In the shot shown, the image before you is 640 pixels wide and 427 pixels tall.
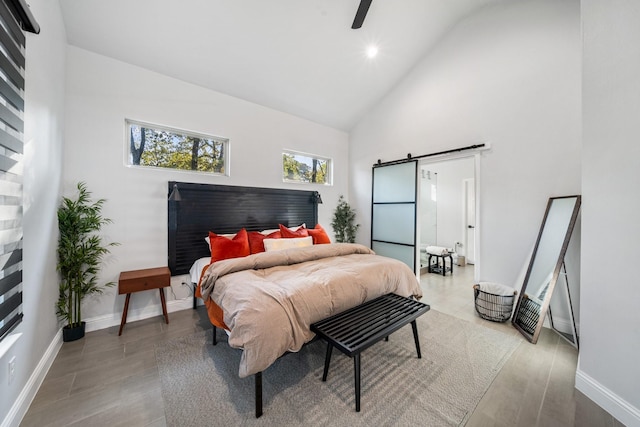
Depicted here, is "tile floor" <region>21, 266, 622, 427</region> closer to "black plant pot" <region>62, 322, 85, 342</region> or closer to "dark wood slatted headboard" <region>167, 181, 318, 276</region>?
"black plant pot" <region>62, 322, 85, 342</region>

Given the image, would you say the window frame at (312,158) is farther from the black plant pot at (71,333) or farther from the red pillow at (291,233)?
the black plant pot at (71,333)

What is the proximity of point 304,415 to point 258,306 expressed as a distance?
2.44ft

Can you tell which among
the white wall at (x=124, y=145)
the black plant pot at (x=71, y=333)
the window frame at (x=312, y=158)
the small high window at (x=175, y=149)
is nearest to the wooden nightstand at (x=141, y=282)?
the white wall at (x=124, y=145)

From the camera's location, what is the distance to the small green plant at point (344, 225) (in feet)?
15.9

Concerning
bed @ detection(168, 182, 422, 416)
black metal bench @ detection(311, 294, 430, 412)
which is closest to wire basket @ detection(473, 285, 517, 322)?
bed @ detection(168, 182, 422, 416)

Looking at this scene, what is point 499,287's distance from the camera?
117 inches

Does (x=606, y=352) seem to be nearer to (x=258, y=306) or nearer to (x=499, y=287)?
(x=499, y=287)

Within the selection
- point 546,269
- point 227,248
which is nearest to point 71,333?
point 227,248

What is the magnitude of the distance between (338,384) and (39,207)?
2652 millimetres

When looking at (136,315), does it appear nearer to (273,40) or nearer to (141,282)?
(141,282)

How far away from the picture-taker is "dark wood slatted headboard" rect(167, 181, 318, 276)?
120 inches

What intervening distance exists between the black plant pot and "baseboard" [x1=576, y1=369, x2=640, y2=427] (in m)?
4.38

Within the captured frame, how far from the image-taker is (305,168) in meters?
4.59

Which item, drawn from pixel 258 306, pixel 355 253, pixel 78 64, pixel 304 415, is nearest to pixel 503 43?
pixel 355 253
